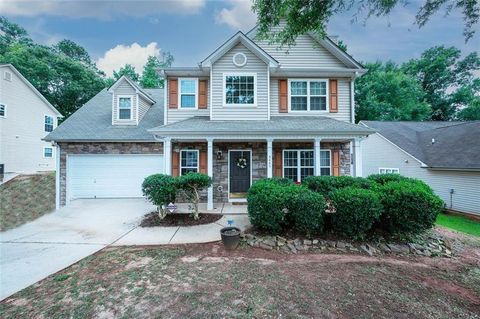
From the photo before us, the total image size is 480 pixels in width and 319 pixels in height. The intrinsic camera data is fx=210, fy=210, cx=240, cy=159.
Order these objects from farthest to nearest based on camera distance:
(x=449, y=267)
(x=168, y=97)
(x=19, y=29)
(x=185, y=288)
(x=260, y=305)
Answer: (x=19, y=29)
(x=168, y=97)
(x=449, y=267)
(x=185, y=288)
(x=260, y=305)

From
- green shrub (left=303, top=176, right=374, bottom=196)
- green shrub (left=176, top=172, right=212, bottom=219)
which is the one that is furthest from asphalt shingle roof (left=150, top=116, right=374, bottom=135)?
green shrub (left=303, top=176, right=374, bottom=196)

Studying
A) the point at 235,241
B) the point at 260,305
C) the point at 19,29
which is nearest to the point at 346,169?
the point at 235,241

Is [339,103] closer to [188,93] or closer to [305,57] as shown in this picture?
[305,57]

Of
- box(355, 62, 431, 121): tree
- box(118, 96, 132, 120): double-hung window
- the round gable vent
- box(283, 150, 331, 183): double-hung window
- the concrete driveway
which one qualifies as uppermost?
box(355, 62, 431, 121): tree

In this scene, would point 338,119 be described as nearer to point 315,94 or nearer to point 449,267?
point 315,94

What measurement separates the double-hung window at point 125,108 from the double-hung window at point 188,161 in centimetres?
387

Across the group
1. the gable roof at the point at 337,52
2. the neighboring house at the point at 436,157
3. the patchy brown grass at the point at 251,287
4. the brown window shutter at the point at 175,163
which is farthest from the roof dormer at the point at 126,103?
the neighboring house at the point at 436,157

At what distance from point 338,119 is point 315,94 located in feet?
5.28

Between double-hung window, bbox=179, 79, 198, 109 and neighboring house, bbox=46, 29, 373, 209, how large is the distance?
4cm

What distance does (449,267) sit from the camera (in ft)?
14.5

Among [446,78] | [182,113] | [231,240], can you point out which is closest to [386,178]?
[231,240]

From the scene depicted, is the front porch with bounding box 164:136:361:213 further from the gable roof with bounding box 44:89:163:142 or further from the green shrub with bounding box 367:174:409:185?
the green shrub with bounding box 367:174:409:185

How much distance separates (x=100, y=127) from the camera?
10477 millimetres

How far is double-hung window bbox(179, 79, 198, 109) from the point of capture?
Result: 9758 millimetres
